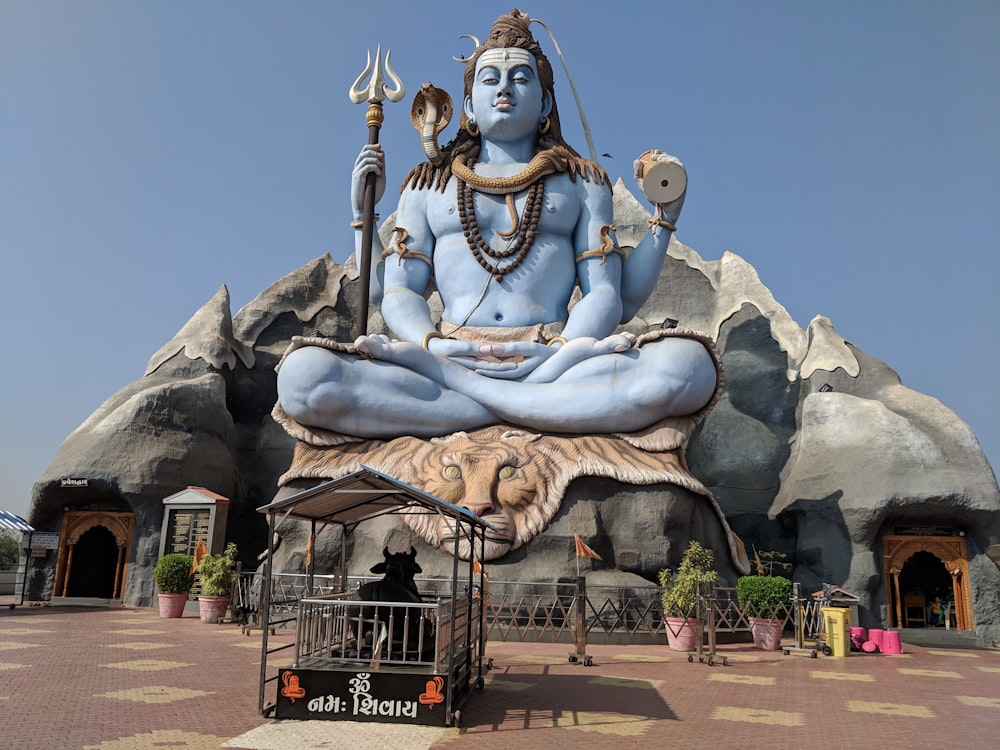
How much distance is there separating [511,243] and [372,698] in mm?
8965

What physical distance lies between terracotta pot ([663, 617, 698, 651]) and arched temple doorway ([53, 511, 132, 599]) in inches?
378

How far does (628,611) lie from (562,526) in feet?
4.55

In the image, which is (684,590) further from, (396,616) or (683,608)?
(396,616)

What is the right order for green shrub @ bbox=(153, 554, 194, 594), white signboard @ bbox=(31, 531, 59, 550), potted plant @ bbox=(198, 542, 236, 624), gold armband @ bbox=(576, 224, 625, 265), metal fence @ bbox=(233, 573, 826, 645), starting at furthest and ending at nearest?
white signboard @ bbox=(31, 531, 59, 550) → gold armband @ bbox=(576, 224, 625, 265) → green shrub @ bbox=(153, 554, 194, 594) → potted plant @ bbox=(198, 542, 236, 624) → metal fence @ bbox=(233, 573, 826, 645)

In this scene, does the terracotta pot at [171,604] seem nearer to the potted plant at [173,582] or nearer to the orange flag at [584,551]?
the potted plant at [173,582]

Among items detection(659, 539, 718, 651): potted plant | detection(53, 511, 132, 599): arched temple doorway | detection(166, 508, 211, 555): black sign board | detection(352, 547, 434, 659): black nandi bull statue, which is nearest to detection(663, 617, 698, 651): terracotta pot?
detection(659, 539, 718, 651): potted plant

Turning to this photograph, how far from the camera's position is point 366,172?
42.4 ft

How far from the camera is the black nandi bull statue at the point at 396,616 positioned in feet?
17.4

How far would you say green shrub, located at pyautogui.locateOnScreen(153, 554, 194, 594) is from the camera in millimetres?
12102

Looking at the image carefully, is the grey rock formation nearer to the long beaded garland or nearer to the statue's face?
the long beaded garland

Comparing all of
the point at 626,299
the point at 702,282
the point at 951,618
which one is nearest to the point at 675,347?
the point at 626,299

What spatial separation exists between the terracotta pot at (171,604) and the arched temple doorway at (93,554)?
8.33ft

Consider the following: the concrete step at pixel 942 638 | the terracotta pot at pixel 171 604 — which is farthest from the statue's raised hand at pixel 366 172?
the concrete step at pixel 942 638

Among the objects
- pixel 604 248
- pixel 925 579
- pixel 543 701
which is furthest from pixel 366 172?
pixel 925 579
